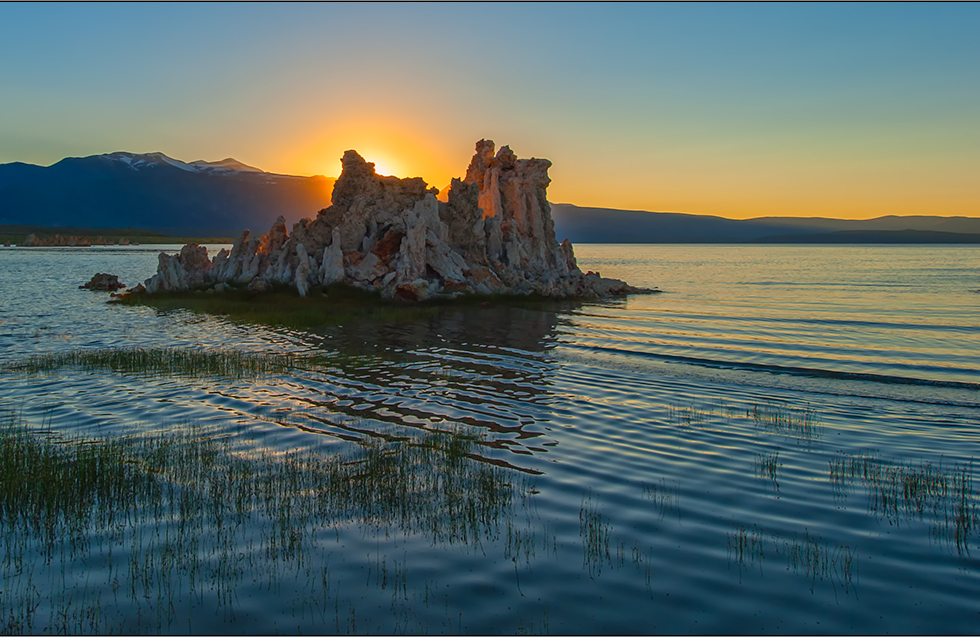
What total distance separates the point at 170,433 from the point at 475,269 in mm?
37319

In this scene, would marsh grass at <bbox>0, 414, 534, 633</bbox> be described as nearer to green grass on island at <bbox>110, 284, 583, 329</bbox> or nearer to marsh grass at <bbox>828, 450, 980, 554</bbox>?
marsh grass at <bbox>828, 450, 980, 554</bbox>

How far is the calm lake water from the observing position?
8.11 metres

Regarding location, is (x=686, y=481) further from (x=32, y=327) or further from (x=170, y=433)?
(x=32, y=327)

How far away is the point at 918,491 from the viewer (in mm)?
12141

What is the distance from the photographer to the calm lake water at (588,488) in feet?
26.6

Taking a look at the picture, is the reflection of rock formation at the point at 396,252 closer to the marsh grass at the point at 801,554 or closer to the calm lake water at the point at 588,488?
the calm lake water at the point at 588,488

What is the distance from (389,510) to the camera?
11.2 metres

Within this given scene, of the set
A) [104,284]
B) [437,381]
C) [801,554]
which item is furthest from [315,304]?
[801,554]

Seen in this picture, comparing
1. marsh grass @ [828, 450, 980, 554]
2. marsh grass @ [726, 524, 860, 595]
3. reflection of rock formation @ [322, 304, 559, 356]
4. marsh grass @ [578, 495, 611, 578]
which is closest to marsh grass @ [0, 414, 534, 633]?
marsh grass @ [578, 495, 611, 578]

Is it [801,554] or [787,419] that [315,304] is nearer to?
[787,419]

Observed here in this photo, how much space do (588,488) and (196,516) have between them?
254 inches

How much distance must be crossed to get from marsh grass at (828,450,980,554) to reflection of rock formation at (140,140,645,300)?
113 ft

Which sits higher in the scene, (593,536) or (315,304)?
(315,304)

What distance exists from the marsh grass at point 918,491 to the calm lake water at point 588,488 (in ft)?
0.18
